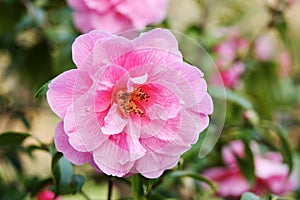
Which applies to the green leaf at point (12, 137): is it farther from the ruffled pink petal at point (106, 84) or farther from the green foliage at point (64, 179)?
the ruffled pink petal at point (106, 84)

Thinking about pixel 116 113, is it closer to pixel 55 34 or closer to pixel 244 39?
pixel 55 34

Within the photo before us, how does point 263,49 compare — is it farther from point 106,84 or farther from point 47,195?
point 106,84

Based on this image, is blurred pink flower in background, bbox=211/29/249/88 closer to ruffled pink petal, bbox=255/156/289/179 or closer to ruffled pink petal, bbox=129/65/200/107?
ruffled pink petal, bbox=255/156/289/179

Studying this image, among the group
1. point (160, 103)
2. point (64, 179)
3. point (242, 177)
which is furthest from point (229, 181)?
point (160, 103)

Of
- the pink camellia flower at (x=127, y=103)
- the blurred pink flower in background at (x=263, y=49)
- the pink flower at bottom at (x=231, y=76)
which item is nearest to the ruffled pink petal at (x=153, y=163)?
the pink camellia flower at (x=127, y=103)

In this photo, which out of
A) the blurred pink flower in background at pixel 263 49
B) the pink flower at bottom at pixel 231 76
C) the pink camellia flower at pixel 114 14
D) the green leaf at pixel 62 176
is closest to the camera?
the green leaf at pixel 62 176

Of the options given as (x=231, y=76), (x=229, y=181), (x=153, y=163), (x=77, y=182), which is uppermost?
(x=153, y=163)
